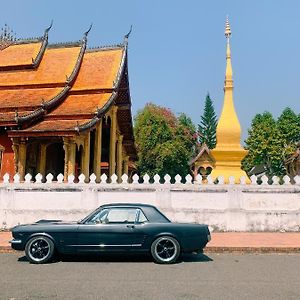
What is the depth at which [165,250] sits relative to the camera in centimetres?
746

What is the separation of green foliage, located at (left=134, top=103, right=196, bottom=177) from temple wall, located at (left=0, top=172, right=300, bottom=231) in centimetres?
2722

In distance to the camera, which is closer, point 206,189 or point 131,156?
point 206,189

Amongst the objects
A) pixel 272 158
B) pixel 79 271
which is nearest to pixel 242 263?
pixel 79 271

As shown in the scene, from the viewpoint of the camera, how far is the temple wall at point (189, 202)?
11.5 meters

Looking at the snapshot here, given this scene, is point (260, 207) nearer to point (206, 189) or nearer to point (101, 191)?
point (206, 189)

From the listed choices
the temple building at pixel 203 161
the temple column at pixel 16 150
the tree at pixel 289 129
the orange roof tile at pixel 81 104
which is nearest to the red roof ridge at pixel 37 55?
the orange roof tile at pixel 81 104

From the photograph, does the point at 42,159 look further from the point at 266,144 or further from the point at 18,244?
the point at 266,144

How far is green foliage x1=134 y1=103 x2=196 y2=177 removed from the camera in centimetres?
3925

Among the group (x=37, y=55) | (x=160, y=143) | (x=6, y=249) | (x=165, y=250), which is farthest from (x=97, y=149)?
(x=160, y=143)

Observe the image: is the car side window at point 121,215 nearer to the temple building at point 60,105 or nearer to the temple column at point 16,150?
the temple building at point 60,105

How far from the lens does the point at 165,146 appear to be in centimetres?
3925

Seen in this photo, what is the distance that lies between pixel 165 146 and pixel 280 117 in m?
13.6

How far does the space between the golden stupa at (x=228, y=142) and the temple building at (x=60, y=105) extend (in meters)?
5.13

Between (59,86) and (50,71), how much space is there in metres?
1.59
